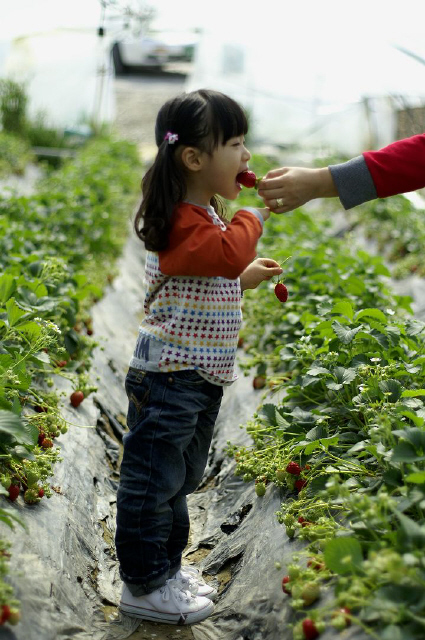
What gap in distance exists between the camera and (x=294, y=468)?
2377 mm

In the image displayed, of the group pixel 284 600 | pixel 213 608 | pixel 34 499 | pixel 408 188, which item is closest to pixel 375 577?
pixel 284 600

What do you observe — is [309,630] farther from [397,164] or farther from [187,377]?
[397,164]

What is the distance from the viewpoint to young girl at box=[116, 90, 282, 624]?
206cm

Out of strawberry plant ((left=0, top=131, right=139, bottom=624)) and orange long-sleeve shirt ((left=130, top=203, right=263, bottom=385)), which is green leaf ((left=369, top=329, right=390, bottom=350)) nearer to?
orange long-sleeve shirt ((left=130, top=203, right=263, bottom=385))

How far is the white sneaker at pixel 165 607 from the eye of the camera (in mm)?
2242

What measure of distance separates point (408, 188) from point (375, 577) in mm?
1387

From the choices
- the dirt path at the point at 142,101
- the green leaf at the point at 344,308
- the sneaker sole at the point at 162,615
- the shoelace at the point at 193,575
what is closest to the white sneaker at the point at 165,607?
the sneaker sole at the point at 162,615

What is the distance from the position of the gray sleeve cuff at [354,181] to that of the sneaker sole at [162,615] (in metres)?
1.32

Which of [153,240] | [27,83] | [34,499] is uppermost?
[153,240]

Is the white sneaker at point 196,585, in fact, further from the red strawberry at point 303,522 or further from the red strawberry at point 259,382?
the red strawberry at point 259,382

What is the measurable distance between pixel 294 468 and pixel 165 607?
54 cm

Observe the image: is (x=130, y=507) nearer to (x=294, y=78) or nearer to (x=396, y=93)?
(x=396, y=93)

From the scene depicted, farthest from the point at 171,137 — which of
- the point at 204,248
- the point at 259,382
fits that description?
the point at 259,382

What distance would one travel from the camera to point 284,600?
6.59 feet
